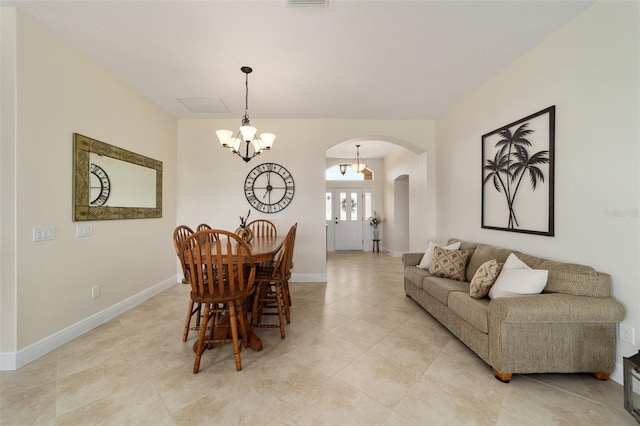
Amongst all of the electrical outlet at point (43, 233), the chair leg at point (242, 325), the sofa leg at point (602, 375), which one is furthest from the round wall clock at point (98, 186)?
the sofa leg at point (602, 375)

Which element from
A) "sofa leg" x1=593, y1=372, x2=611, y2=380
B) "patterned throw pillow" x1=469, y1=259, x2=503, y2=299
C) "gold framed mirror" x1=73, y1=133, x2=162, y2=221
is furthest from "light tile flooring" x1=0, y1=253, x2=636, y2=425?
"gold framed mirror" x1=73, y1=133, x2=162, y2=221

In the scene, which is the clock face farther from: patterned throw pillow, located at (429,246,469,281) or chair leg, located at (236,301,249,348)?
patterned throw pillow, located at (429,246,469,281)

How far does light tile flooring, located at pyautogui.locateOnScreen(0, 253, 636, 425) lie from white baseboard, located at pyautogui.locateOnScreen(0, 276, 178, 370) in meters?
0.07

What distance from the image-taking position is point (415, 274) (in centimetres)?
312

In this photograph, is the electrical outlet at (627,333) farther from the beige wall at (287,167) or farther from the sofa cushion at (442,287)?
the beige wall at (287,167)

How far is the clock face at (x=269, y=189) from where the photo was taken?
14.2ft

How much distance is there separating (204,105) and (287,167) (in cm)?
155

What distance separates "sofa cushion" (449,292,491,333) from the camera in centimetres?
190

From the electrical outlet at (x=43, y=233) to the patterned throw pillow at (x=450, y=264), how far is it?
12.6 feet

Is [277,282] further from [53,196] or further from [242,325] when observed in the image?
[53,196]

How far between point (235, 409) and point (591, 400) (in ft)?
7.37

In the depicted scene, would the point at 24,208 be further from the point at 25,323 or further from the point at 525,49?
the point at 525,49

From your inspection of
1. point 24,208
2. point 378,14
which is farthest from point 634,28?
point 24,208

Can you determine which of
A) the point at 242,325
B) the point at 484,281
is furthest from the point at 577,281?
the point at 242,325
